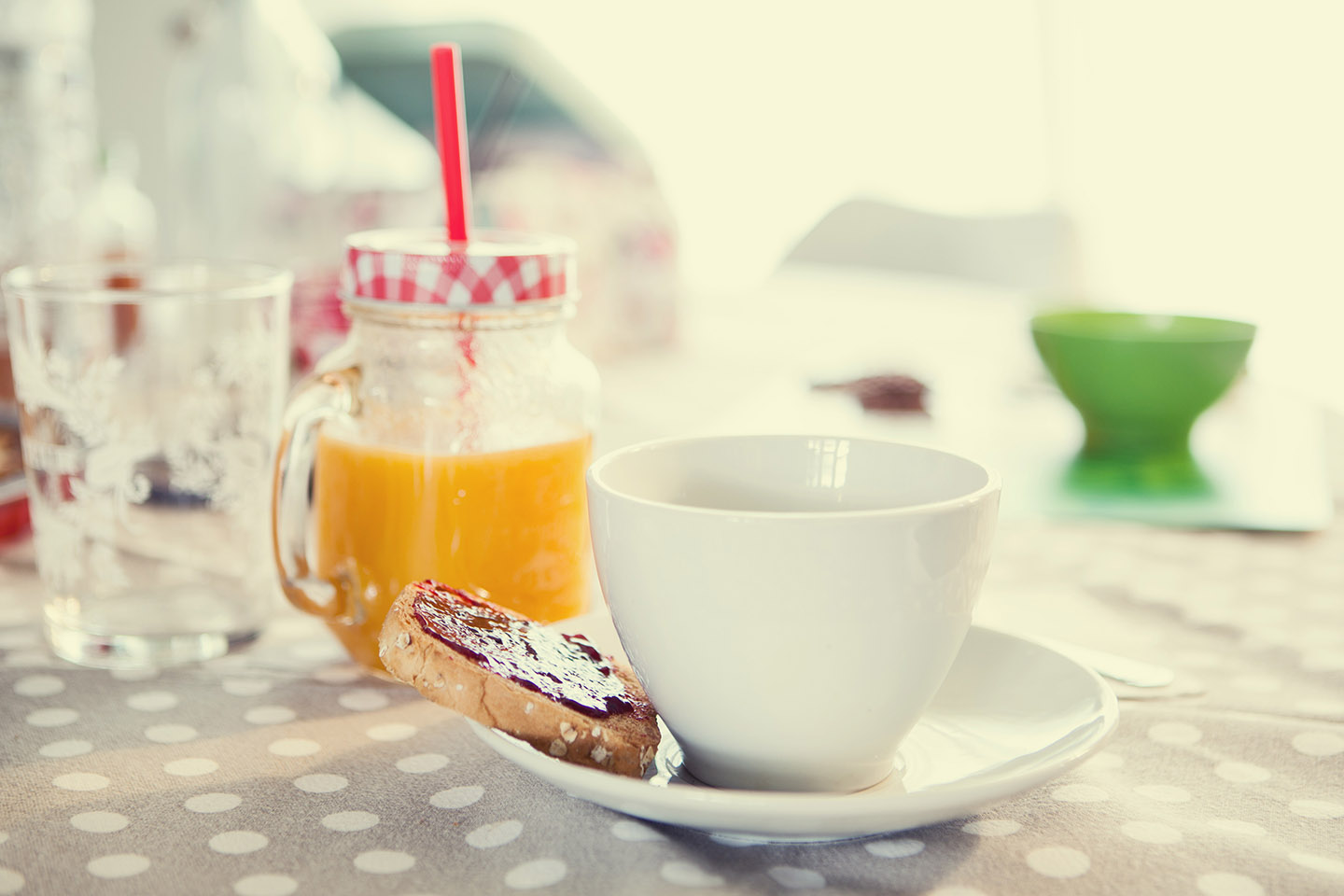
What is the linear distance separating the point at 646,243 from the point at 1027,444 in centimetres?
58

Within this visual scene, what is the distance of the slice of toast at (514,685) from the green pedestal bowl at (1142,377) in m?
0.73

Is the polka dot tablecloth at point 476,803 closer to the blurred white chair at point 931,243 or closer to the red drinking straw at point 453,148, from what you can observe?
the red drinking straw at point 453,148

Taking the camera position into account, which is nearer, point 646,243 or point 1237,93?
point 646,243

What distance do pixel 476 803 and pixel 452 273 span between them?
253 millimetres

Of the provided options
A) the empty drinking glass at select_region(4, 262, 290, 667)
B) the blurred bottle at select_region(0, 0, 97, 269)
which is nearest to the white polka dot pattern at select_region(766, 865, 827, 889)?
the empty drinking glass at select_region(4, 262, 290, 667)

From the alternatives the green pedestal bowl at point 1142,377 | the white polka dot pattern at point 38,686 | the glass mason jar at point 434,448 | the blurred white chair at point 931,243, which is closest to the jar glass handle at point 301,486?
the glass mason jar at point 434,448

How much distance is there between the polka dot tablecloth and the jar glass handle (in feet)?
0.13

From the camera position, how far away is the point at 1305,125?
2.59 metres

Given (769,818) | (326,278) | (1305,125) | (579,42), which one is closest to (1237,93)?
(1305,125)

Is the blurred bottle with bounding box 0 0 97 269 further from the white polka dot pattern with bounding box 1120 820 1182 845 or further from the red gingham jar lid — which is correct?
the white polka dot pattern with bounding box 1120 820 1182 845

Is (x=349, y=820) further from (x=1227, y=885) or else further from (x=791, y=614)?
(x=1227, y=885)

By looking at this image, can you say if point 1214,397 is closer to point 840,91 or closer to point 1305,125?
point 1305,125

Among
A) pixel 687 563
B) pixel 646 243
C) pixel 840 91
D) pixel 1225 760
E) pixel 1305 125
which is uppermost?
pixel 840 91

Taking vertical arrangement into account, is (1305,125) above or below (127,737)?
above
